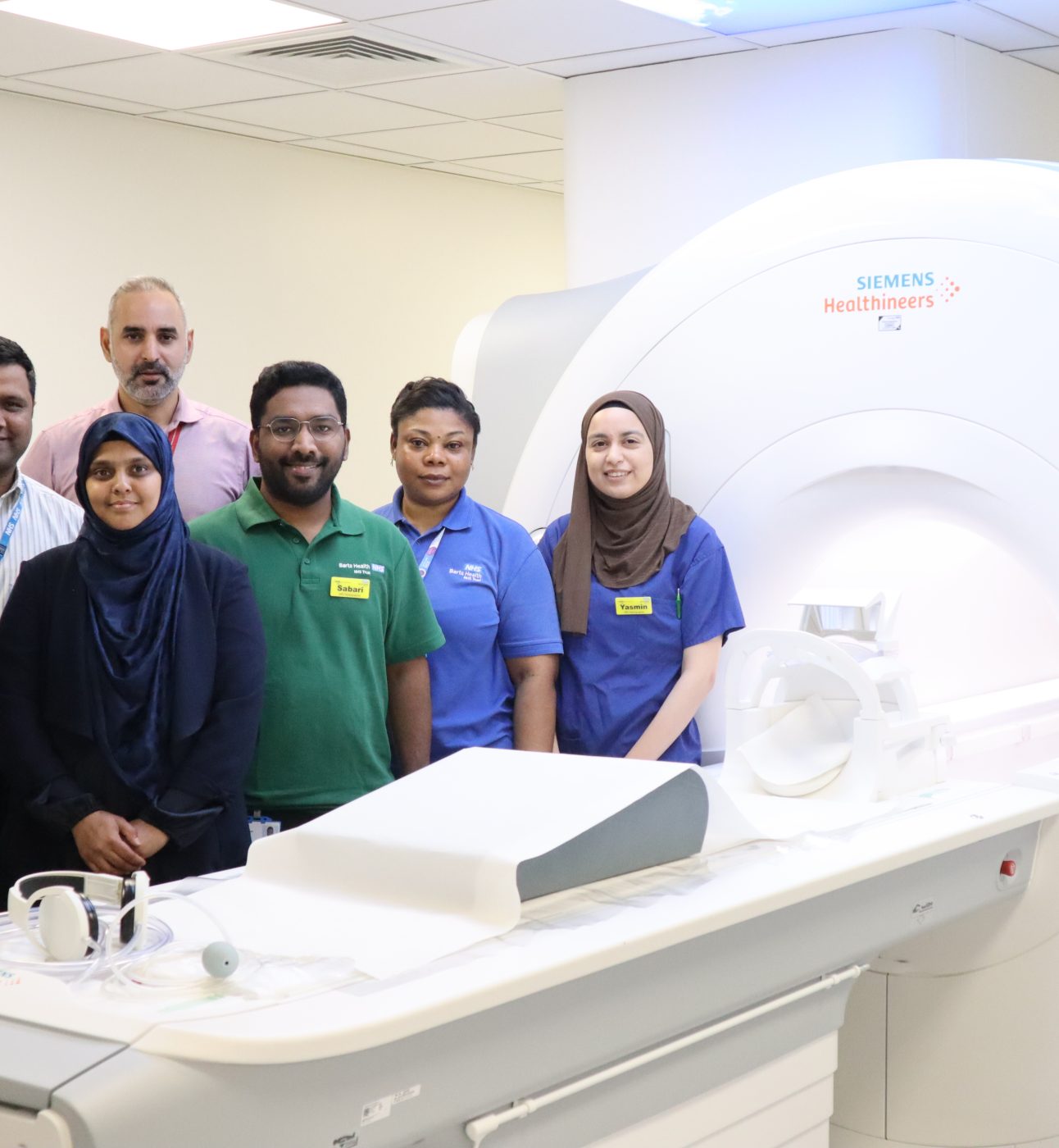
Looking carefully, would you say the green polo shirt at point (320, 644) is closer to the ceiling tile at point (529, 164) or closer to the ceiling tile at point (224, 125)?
the ceiling tile at point (224, 125)

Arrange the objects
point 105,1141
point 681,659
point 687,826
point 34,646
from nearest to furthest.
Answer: point 105,1141, point 687,826, point 34,646, point 681,659

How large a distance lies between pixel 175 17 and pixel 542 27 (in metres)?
0.88

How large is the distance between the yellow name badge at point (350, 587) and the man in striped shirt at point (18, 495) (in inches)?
16.9

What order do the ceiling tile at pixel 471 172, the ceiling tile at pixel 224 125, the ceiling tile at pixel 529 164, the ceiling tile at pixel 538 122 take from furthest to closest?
1. the ceiling tile at pixel 471 172
2. the ceiling tile at pixel 529 164
3. the ceiling tile at pixel 224 125
4. the ceiling tile at pixel 538 122

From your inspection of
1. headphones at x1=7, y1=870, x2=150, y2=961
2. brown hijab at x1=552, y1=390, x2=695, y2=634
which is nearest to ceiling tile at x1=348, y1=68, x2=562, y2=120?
brown hijab at x1=552, y1=390, x2=695, y2=634

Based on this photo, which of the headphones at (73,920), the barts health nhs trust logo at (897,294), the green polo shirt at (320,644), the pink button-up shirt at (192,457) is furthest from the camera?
the pink button-up shirt at (192,457)

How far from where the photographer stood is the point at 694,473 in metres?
2.65

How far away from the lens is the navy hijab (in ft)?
6.63

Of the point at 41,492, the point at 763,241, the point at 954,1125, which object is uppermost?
the point at 763,241

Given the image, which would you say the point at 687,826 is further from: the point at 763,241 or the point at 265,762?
the point at 763,241

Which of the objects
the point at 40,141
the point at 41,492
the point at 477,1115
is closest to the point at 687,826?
the point at 477,1115

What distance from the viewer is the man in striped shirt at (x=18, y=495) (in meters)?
2.24

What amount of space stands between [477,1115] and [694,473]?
1412 millimetres

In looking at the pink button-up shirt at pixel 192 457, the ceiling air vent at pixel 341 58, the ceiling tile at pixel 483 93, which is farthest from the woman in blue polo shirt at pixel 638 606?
the ceiling tile at pixel 483 93
